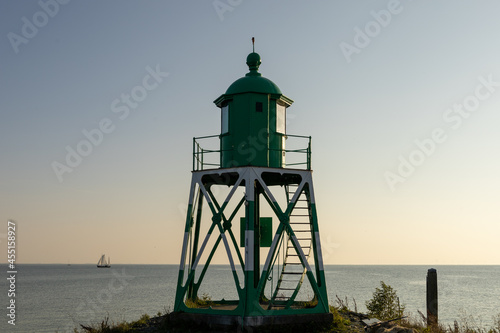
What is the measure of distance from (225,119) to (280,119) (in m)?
2.15

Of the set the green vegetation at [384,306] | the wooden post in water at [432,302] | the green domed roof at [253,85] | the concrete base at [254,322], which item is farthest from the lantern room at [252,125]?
the green vegetation at [384,306]

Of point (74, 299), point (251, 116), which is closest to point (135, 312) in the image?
point (74, 299)

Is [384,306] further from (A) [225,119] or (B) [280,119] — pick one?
(A) [225,119]

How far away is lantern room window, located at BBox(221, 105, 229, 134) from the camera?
67.6 feet

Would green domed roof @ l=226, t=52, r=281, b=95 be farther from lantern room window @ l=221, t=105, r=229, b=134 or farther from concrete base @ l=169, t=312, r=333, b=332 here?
concrete base @ l=169, t=312, r=333, b=332

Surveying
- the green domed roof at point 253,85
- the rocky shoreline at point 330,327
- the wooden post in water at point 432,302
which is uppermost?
the green domed roof at point 253,85

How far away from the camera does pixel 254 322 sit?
58.1 ft

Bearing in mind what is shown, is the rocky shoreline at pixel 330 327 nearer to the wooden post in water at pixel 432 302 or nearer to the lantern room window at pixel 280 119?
the wooden post in water at pixel 432 302

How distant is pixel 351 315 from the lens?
20.9 metres

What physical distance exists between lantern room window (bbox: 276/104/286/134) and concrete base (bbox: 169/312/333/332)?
6.97 m

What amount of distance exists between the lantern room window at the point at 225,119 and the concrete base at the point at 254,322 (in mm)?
6980

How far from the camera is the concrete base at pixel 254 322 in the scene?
17703 mm

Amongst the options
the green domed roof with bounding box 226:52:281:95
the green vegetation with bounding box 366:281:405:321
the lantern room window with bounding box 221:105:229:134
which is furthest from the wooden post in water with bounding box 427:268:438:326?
the lantern room window with bounding box 221:105:229:134

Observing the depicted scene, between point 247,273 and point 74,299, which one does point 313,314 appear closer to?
point 247,273
